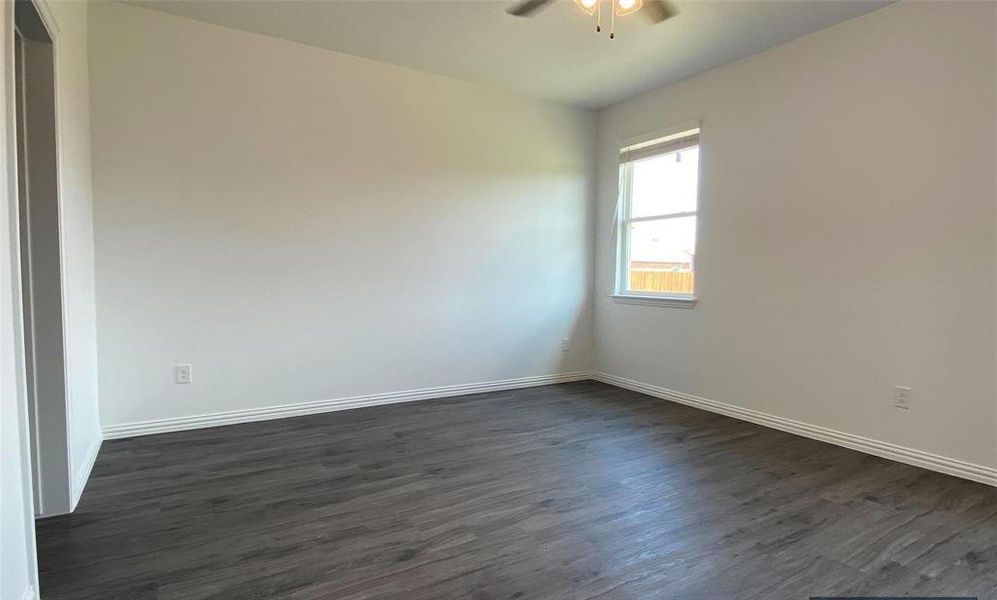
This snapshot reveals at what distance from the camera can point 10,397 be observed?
55.2 inches

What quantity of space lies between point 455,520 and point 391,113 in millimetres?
3024

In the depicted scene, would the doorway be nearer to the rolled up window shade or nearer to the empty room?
the empty room

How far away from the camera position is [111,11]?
3.07 m

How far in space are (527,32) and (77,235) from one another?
110 inches

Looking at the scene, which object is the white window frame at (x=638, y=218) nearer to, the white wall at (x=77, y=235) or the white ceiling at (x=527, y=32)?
the white ceiling at (x=527, y=32)

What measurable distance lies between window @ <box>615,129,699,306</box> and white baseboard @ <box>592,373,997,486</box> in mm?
792

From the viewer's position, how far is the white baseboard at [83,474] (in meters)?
2.29

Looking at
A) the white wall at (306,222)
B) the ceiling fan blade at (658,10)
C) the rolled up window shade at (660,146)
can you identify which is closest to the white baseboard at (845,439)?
the white wall at (306,222)

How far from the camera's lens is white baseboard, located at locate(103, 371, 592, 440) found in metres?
3.26

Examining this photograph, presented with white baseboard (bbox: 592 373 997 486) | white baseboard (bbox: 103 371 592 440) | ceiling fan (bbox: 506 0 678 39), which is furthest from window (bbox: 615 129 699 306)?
ceiling fan (bbox: 506 0 678 39)

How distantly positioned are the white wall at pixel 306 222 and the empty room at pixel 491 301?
22 millimetres

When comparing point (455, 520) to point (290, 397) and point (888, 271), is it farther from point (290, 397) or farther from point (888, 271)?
point (888, 271)

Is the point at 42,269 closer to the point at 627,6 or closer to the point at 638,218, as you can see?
the point at 627,6

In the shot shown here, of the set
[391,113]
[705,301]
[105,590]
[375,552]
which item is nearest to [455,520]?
[375,552]
